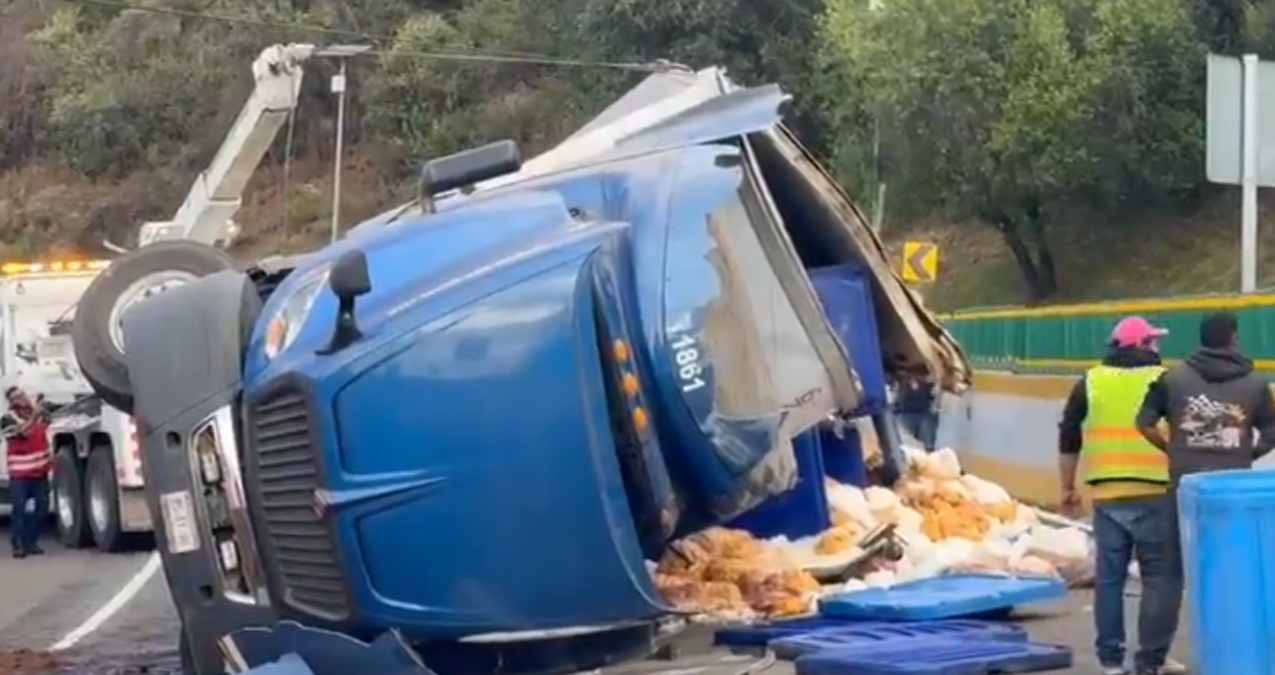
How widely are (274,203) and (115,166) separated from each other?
5756 millimetres

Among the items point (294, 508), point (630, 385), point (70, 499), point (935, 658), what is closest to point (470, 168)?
point (630, 385)

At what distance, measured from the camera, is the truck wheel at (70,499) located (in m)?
20.8

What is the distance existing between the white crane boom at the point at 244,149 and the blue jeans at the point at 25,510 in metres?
4.49

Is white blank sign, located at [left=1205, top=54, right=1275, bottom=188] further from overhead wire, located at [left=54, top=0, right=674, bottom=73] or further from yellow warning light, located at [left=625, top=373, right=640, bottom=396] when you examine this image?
overhead wire, located at [left=54, top=0, right=674, bottom=73]

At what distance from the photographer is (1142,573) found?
910cm

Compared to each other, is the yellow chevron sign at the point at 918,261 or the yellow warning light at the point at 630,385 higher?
the yellow warning light at the point at 630,385

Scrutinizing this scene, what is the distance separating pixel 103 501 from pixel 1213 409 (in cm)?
1326

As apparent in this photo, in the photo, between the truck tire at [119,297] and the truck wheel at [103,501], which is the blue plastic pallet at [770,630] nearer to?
the truck tire at [119,297]

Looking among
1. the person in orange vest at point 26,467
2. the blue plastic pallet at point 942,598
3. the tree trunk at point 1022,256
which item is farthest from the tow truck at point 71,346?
the tree trunk at point 1022,256

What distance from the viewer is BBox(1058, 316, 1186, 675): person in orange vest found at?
29.0 ft

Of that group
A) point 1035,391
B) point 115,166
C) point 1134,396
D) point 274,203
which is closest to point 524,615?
point 1134,396

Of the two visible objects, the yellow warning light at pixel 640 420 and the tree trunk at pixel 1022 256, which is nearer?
the yellow warning light at pixel 640 420

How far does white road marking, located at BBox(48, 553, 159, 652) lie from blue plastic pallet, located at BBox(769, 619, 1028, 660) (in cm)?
569

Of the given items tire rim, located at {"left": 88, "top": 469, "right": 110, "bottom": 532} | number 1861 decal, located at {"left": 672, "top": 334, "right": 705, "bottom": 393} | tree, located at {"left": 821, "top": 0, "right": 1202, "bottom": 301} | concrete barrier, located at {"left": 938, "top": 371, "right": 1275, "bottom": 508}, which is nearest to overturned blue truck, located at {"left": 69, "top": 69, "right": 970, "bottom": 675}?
number 1861 decal, located at {"left": 672, "top": 334, "right": 705, "bottom": 393}
